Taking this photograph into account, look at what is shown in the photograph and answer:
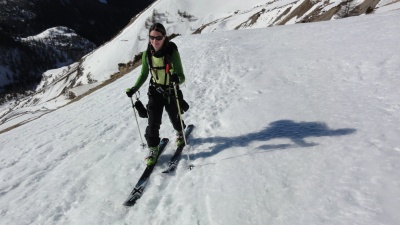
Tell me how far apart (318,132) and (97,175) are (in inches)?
214

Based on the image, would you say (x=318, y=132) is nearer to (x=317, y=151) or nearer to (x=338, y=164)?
(x=317, y=151)

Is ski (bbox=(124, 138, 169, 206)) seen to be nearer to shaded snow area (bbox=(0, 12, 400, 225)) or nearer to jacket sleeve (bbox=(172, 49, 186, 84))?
shaded snow area (bbox=(0, 12, 400, 225))

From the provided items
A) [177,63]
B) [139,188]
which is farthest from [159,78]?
[139,188]

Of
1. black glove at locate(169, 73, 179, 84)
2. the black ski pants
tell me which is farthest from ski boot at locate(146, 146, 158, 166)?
black glove at locate(169, 73, 179, 84)

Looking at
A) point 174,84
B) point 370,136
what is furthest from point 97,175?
point 370,136

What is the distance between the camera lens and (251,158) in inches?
286

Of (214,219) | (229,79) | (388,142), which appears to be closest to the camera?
(214,219)

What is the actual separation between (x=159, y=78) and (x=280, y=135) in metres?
3.28

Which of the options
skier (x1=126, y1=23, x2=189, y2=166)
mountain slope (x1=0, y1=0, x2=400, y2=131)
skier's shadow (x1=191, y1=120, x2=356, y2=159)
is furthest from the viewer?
mountain slope (x1=0, y1=0, x2=400, y2=131)

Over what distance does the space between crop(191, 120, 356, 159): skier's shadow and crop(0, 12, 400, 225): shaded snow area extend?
27mm

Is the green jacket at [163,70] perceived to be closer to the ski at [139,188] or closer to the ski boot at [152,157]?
the ski boot at [152,157]

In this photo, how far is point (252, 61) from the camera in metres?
16.2

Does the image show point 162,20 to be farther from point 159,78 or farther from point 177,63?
point 177,63

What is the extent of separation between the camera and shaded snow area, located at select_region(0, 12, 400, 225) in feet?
18.6
